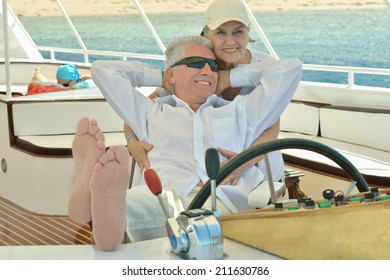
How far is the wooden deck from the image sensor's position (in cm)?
383

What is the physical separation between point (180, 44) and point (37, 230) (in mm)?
1505

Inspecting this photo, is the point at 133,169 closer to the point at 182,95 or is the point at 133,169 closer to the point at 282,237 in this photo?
the point at 182,95

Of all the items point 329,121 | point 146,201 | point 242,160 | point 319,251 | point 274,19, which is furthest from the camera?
point 274,19

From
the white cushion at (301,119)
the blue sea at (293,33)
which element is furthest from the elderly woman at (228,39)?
the blue sea at (293,33)

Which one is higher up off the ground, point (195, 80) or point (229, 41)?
point (229, 41)

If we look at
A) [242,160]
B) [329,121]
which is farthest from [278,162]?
[329,121]

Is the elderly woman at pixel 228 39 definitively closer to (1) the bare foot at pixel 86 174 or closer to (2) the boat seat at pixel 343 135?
(2) the boat seat at pixel 343 135

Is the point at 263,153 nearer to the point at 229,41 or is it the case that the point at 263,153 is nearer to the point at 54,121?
the point at 229,41

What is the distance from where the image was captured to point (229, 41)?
3.11 meters

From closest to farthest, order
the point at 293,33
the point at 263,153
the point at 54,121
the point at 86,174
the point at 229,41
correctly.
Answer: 1. the point at 263,153
2. the point at 86,174
3. the point at 229,41
4. the point at 54,121
5. the point at 293,33

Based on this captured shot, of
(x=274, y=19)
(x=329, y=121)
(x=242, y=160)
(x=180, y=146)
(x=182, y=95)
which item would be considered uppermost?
(x=274, y=19)

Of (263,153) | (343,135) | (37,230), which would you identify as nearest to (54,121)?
(37,230)

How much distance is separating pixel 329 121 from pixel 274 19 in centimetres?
3763

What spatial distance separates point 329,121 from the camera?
15.8ft
